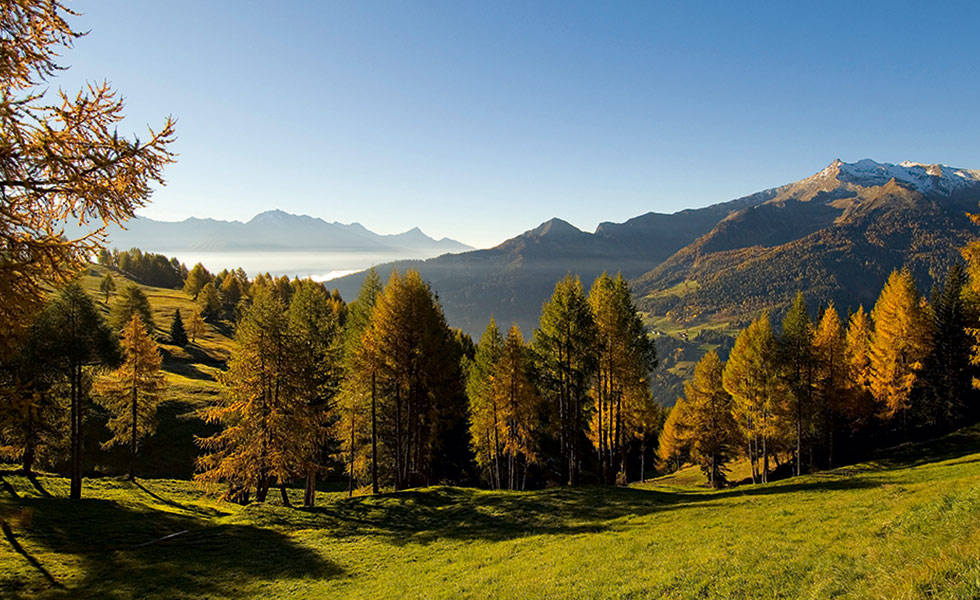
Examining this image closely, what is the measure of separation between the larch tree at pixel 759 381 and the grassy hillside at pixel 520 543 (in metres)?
6.32

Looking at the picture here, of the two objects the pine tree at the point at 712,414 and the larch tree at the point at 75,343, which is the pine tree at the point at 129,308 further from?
the pine tree at the point at 712,414

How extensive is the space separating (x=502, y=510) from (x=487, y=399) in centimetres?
1083

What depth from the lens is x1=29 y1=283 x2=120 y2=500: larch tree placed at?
26.7 metres

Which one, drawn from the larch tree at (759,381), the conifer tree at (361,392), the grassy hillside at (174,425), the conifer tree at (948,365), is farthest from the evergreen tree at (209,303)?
the conifer tree at (948,365)

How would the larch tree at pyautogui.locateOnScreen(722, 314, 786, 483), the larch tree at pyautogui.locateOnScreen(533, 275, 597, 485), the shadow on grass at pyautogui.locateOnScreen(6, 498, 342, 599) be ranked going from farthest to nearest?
the larch tree at pyautogui.locateOnScreen(722, 314, 786, 483), the larch tree at pyautogui.locateOnScreen(533, 275, 597, 485), the shadow on grass at pyautogui.locateOnScreen(6, 498, 342, 599)

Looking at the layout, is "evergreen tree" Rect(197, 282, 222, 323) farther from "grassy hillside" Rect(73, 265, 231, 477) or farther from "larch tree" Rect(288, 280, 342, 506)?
"larch tree" Rect(288, 280, 342, 506)

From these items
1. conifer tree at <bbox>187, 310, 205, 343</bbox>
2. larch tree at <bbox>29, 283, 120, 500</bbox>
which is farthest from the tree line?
conifer tree at <bbox>187, 310, 205, 343</bbox>

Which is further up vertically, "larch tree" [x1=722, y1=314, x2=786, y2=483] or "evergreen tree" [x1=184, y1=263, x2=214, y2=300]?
"evergreen tree" [x1=184, y1=263, x2=214, y2=300]

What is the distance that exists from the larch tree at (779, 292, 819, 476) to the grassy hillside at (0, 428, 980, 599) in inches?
268

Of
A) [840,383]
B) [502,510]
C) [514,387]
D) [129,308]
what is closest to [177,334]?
[129,308]

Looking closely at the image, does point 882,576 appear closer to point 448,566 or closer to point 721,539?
point 721,539

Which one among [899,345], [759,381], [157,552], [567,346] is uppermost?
[567,346]

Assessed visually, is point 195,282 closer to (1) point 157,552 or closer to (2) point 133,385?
(2) point 133,385

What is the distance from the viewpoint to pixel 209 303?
113 meters
